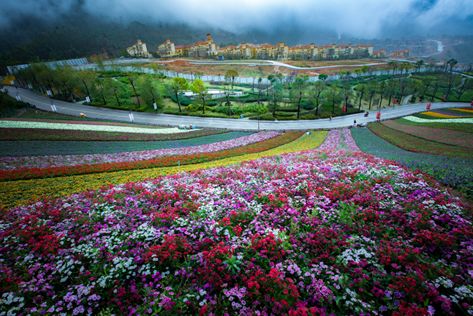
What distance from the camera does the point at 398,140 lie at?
1190 inches

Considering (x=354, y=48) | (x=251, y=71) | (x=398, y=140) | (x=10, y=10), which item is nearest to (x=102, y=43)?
(x=10, y=10)

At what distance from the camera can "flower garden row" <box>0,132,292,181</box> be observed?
1472cm

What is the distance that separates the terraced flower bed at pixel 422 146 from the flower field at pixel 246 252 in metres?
18.6

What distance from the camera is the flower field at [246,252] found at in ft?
16.0

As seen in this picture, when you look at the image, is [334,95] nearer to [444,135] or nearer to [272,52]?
[444,135]

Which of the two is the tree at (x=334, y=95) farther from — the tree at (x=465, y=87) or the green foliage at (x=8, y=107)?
the green foliage at (x=8, y=107)

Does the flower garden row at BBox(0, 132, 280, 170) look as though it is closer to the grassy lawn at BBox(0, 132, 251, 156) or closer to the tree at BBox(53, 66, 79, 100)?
the grassy lawn at BBox(0, 132, 251, 156)

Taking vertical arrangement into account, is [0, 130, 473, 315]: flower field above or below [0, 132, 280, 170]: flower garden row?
above

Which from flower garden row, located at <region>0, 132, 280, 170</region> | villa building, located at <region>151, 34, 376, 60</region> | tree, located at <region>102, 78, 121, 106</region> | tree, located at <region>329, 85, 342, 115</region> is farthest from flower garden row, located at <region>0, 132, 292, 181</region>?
villa building, located at <region>151, 34, 376, 60</region>

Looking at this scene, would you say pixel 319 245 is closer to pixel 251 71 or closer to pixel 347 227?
pixel 347 227

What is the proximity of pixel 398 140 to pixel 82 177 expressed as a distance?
37436mm

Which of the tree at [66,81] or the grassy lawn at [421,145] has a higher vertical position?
the tree at [66,81]

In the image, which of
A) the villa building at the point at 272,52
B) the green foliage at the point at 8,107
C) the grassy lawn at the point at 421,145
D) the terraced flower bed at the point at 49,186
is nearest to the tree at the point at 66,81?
the green foliage at the point at 8,107

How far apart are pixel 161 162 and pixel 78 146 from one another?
39.0 ft
